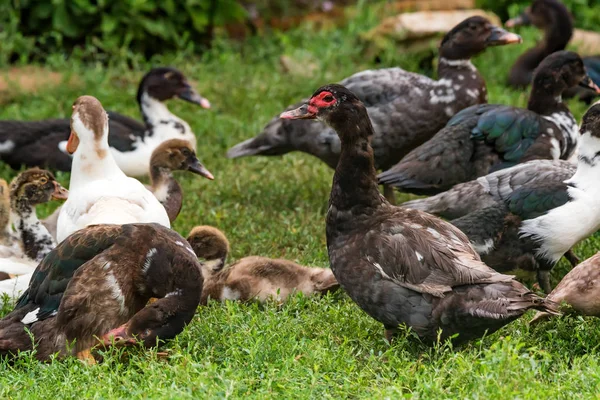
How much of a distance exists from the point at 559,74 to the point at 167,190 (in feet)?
10.5

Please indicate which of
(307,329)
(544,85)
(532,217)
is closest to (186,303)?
(307,329)

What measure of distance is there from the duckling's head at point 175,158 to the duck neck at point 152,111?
1645 mm

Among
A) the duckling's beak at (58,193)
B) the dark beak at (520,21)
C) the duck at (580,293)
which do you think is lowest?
the duckling's beak at (58,193)

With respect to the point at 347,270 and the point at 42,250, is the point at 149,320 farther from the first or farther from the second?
the point at 42,250

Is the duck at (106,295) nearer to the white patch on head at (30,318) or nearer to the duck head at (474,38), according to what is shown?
the white patch on head at (30,318)

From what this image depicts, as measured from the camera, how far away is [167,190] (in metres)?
Answer: 7.93

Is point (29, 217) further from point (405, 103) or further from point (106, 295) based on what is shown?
point (405, 103)

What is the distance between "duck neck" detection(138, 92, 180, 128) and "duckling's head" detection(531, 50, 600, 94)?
3517 mm

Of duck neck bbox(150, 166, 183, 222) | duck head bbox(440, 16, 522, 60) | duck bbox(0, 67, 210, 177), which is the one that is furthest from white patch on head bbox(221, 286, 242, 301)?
duck head bbox(440, 16, 522, 60)

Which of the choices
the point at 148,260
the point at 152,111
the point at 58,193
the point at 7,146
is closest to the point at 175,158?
the point at 58,193

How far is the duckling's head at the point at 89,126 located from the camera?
23.0 feet

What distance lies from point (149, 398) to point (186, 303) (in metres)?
0.92

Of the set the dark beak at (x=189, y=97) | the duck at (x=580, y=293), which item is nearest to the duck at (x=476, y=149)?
the duck at (x=580, y=293)

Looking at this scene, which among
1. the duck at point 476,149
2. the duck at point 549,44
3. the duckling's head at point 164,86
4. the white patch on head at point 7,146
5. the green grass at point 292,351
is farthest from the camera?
the duck at point 549,44
